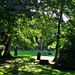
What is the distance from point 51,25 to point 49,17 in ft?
4.47

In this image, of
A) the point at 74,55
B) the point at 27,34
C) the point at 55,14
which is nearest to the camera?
the point at 74,55

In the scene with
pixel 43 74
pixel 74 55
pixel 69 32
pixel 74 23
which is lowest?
pixel 43 74

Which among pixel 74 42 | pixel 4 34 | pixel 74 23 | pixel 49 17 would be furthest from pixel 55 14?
pixel 4 34

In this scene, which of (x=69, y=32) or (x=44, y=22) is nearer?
(x=69, y=32)

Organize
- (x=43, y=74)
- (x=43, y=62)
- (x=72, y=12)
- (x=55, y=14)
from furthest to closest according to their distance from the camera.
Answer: (x=55, y=14)
(x=72, y=12)
(x=43, y=62)
(x=43, y=74)

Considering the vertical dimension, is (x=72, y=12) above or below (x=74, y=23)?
above

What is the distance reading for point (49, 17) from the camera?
19.1 meters

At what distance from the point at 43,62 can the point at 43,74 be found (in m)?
6.43

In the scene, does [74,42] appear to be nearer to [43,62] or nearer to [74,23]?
[74,23]

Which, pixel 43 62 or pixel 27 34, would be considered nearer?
pixel 43 62

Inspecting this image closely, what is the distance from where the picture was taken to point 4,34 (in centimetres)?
2508

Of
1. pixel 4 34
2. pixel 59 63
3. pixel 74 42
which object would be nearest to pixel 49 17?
pixel 74 42

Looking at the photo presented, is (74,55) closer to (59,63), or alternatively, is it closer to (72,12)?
(59,63)

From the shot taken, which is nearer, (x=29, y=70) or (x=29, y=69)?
(x=29, y=70)
